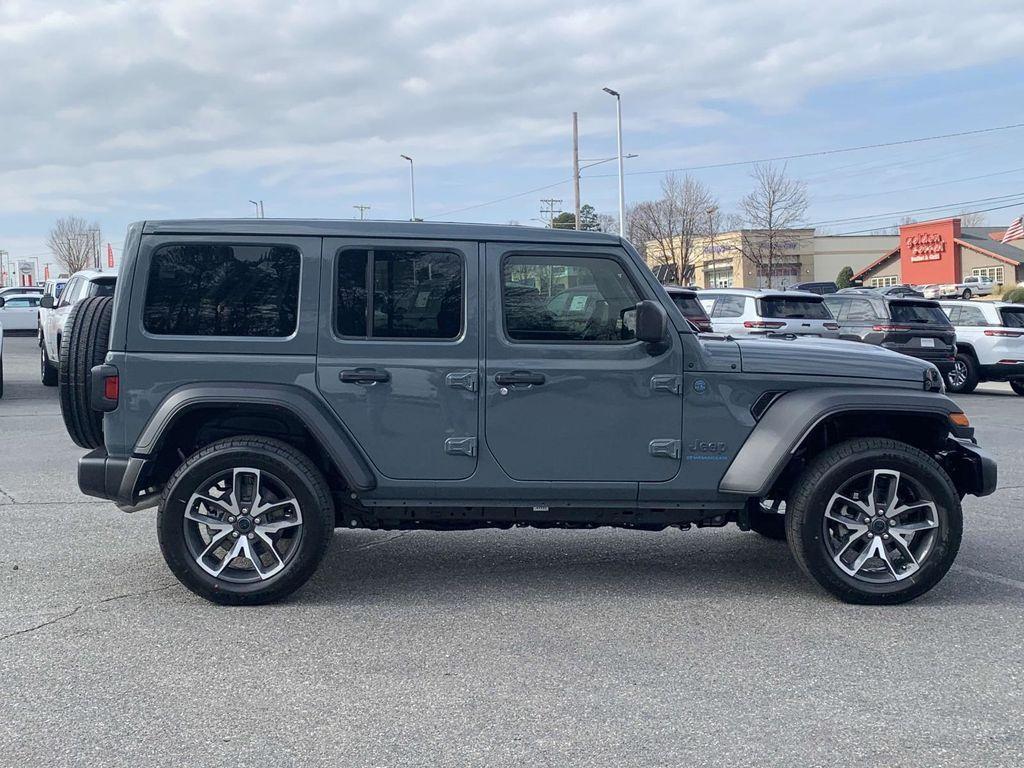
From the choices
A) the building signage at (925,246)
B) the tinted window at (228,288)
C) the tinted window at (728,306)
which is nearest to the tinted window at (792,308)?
the tinted window at (728,306)

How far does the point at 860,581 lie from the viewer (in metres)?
5.46

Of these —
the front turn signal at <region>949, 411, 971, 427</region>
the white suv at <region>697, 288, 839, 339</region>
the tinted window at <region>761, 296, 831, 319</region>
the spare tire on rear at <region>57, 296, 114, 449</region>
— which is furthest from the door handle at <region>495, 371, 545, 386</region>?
the tinted window at <region>761, 296, 831, 319</region>

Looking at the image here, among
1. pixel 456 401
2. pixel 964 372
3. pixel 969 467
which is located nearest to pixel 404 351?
pixel 456 401

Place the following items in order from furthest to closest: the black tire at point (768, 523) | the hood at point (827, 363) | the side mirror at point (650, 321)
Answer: the black tire at point (768, 523) < the hood at point (827, 363) < the side mirror at point (650, 321)

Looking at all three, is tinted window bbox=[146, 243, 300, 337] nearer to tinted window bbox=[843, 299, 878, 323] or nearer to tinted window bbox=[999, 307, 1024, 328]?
tinted window bbox=[843, 299, 878, 323]

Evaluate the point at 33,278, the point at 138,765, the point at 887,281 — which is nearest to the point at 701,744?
the point at 138,765

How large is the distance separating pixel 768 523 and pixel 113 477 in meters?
3.81

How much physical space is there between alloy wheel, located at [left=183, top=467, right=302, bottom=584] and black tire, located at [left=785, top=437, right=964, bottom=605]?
260 centimetres

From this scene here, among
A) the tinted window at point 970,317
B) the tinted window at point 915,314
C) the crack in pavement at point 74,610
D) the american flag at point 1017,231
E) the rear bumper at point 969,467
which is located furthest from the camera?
the american flag at point 1017,231

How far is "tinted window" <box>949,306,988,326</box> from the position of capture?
61.4 ft

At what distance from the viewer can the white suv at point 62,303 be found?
14.4 m

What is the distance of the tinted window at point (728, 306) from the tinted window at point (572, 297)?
12.9 metres

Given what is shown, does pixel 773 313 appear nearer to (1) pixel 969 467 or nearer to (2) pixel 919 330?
(2) pixel 919 330

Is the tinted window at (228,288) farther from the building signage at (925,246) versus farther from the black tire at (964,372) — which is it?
the building signage at (925,246)
